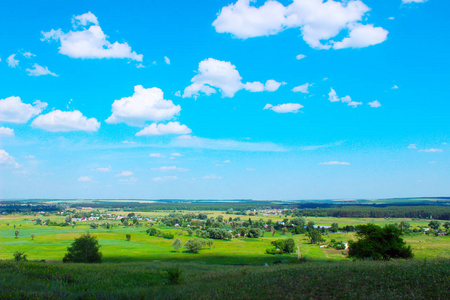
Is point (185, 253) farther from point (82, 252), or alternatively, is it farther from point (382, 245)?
point (382, 245)

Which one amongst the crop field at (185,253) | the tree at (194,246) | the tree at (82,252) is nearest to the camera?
the tree at (82,252)

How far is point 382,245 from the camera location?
47781 millimetres

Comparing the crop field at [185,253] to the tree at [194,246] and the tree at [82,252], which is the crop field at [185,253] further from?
the tree at [82,252]

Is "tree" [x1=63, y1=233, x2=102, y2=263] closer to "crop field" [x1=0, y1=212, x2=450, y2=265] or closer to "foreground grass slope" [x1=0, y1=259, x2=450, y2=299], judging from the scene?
"crop field" [x1=0, y1=212, x2=450, y2=265]

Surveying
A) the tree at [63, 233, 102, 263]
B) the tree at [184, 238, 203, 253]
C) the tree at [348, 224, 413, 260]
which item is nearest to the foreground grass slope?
the tree at [348, 224, 413, 260]

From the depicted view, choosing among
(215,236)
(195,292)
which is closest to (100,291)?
(195,292)

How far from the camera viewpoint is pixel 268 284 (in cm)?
1850

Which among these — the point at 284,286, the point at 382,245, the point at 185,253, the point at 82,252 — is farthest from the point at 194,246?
the point at 284,286

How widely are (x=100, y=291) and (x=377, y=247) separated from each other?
46.0 m

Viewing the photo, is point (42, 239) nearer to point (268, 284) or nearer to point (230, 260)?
point (230, 260)

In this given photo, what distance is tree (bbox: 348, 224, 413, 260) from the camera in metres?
47.1

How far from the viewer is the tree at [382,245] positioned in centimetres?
4709

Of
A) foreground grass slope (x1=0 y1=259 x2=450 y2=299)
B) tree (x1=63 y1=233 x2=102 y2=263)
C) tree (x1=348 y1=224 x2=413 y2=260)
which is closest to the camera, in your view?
foreground grass slope (x1=0 y1=259 x2=450 y2=299)

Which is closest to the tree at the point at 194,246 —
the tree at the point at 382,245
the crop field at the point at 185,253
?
the crop field at the point at 185,253
